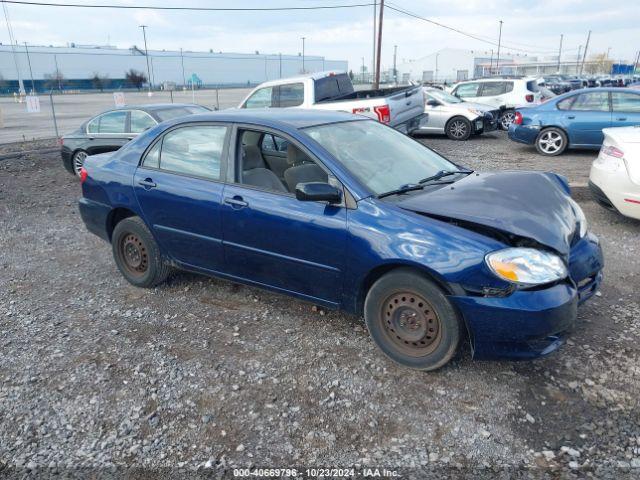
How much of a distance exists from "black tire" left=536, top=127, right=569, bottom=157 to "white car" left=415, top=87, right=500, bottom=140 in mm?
2576

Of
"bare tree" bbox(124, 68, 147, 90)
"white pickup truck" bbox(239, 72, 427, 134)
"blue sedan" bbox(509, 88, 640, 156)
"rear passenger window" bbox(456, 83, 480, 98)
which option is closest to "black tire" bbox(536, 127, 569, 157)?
"blue sedan" bbox(509, 88, 640, 156)

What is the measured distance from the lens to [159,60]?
3351 inches

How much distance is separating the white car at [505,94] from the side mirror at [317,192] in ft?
42.6

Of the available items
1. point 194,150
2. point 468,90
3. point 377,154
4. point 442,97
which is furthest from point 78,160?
point 468,90

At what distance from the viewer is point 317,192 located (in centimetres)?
331

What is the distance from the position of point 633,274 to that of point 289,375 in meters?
3.45

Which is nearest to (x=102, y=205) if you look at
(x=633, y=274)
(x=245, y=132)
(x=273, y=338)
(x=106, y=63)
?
(x=245, y=132)

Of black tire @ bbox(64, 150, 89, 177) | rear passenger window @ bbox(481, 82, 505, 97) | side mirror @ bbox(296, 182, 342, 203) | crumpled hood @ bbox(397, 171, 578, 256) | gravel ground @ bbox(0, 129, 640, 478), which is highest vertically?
rear passenger window @ bbox(481, 82, 505, 97)

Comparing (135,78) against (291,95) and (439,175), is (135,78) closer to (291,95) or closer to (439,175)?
(291,95)

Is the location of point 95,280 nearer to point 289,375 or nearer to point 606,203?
point 289,375

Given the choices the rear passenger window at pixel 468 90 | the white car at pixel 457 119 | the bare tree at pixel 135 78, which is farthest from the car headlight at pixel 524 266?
the bare tree at pixel 135 78

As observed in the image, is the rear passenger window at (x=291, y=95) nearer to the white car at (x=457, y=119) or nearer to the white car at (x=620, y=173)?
the white car at (x=457, y=119)

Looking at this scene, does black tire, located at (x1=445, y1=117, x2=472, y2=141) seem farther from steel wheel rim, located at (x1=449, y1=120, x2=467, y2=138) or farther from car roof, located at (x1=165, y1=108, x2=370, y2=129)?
car roof, located at (x1=165, y1=108, x2=370, y2=129)

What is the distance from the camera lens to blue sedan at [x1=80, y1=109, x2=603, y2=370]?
300 centimetres
